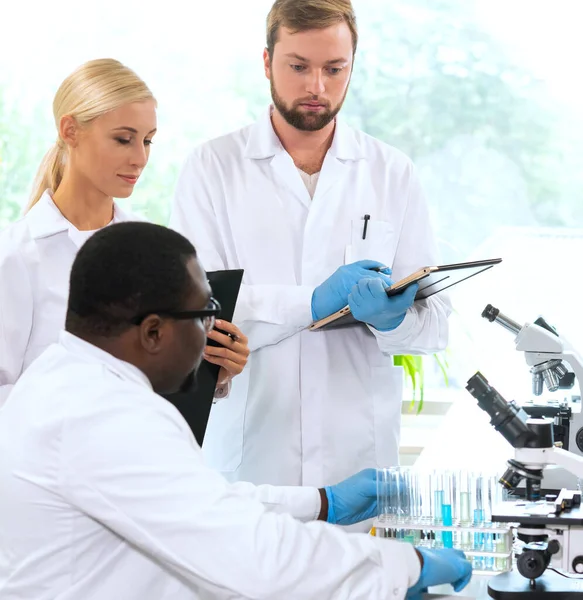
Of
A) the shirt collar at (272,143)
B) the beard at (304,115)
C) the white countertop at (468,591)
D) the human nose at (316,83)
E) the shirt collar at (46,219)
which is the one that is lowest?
the white countertop at (468,591)

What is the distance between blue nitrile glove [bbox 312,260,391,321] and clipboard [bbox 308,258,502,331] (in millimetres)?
34

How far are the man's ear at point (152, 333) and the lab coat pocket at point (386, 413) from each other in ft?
3.30

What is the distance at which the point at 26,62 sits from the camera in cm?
420

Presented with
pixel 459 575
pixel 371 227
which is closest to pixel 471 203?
pixel 371 227

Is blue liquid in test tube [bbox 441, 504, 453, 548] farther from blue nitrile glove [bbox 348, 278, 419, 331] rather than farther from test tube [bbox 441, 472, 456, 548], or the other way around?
blue nitrile glove [bbox 348, 278, 419, 331]

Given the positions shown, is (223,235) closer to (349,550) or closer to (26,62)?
(349,550)

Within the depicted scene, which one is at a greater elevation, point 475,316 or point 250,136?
Result: point 250,136

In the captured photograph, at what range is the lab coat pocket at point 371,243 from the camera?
2.22 meters

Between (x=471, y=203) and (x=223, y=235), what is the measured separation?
2056 mm

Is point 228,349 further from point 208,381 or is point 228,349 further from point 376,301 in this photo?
point 376,301

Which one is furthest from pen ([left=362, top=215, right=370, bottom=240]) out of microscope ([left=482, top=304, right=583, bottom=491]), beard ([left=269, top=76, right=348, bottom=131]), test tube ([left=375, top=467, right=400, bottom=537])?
test tube ([left=375, top=467, right=400, bottom=537])

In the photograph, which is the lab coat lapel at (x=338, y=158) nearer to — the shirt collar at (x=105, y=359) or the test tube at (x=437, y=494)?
the test tube at (x=437, y=494)

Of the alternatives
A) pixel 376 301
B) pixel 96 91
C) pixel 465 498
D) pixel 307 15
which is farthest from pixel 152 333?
pixel 307 15

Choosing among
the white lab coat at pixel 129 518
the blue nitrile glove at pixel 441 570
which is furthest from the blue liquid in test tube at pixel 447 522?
the white lab coat at pixel 129 518
